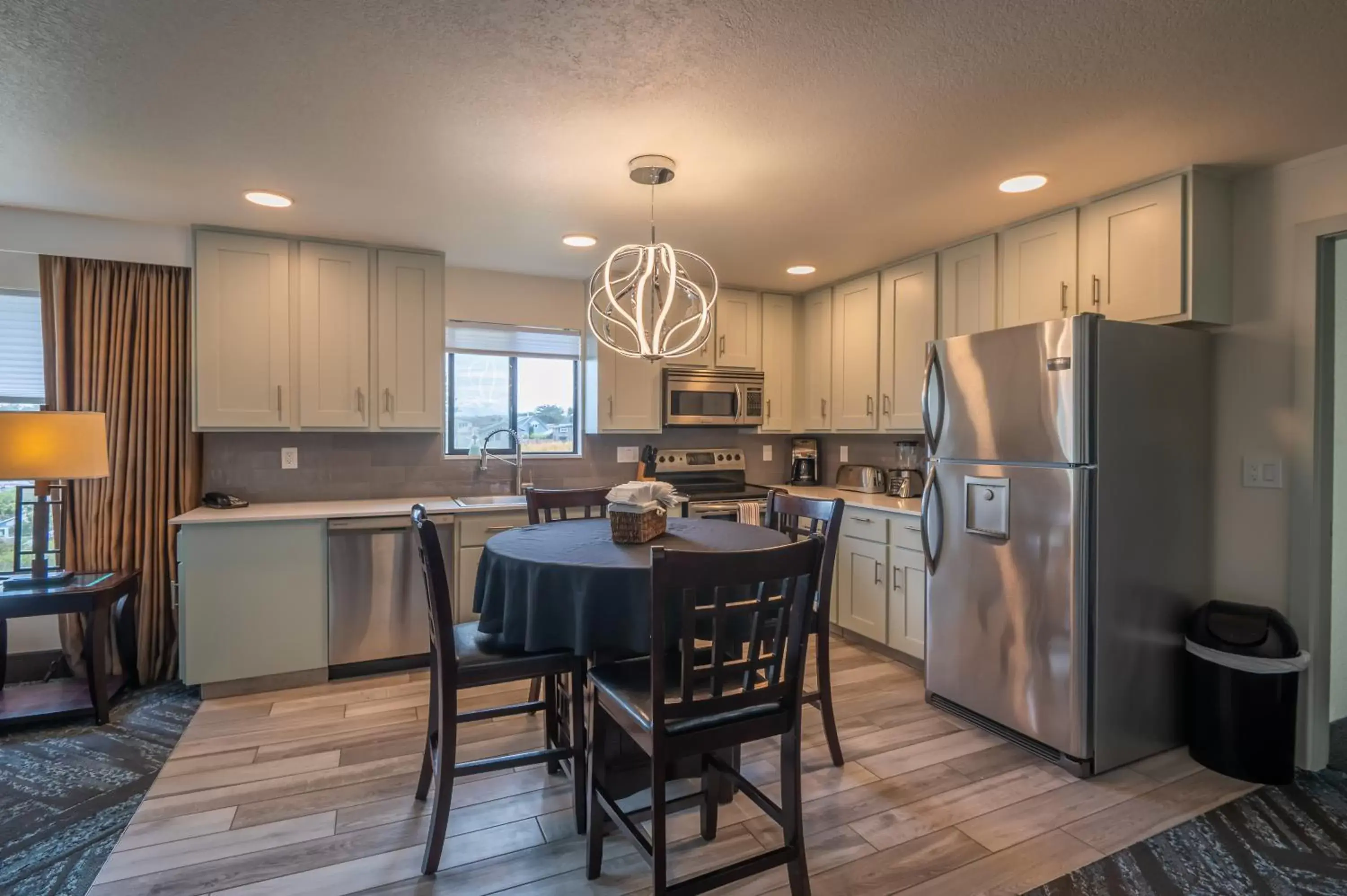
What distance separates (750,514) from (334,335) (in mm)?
2597

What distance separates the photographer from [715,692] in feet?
5.36

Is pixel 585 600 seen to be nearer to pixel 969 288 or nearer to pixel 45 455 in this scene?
pixel 45 455

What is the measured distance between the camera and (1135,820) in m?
2.17

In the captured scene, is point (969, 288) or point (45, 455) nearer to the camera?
point (45, 455)

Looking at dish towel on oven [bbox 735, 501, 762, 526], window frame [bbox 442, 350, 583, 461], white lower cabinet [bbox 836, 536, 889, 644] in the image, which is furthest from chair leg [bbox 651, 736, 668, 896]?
window frame [bbox 442, 350, 583, 461]

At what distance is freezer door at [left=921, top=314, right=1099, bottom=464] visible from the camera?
7.90 feet

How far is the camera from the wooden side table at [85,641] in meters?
2.74

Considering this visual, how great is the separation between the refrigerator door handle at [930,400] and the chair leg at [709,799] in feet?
5.68

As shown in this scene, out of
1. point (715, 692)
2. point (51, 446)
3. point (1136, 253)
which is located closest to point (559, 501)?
point (715, 692)

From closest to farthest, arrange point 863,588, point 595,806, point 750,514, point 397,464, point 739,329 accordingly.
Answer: point 595,806 < point 863,588 < point 397,464 < point 750,514 < point 739,329

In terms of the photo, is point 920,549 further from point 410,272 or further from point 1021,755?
point 410,272

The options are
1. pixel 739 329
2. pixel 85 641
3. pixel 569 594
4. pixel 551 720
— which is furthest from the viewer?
pixel 739 329

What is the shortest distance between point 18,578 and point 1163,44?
4.61 meters

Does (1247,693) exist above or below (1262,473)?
below
